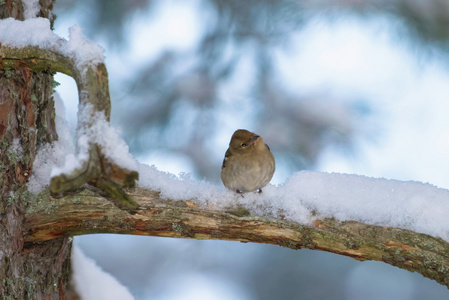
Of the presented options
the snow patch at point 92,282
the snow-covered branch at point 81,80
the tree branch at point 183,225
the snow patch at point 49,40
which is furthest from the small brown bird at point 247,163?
the snow patch at point 49,40

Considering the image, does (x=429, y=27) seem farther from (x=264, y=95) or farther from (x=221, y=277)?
(x=221, y=277)

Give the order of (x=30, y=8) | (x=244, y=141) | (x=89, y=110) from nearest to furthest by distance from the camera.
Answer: (x=89, y=110) < (x=30, y=8) < (x=244, y=141)

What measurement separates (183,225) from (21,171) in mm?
809

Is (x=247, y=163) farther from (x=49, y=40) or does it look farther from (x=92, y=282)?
(x=49, y=40)

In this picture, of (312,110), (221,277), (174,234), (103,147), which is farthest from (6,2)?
(221,277)

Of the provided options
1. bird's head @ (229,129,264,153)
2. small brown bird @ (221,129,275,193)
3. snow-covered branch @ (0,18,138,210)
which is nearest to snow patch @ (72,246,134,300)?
small brown bird @ (221,129,275,193)

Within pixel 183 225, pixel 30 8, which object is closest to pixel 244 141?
pixel 183 225

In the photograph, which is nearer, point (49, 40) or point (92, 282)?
point (49, 40)

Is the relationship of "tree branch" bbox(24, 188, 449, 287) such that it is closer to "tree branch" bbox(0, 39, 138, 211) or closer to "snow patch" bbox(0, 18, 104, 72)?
"tree branch" bbox(0, 39, 138, 211)

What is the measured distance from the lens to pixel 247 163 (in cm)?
318

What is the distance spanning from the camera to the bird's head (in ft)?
10.2

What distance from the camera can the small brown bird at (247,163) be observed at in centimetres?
311

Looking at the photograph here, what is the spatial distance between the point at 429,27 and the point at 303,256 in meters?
1.64

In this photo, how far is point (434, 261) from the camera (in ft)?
7.49
